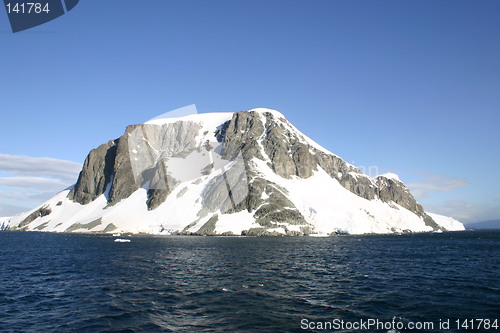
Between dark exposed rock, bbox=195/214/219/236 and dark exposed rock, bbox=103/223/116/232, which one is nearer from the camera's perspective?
dark exposed rock, bbox=195/214/219/236

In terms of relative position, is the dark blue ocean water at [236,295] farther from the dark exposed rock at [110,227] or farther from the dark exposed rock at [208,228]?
the dark exposed rock at [110,227]

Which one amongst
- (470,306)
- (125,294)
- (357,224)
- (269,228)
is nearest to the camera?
(470,306)

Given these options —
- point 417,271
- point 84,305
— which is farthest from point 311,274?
point 84,305

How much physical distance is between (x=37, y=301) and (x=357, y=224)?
6854 inches

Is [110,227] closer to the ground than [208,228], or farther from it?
closer to the ground

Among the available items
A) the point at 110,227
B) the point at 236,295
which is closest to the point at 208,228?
the point at 110,227

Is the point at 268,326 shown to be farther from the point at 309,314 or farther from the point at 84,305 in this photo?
the point at 84,305

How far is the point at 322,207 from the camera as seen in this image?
7407 inches

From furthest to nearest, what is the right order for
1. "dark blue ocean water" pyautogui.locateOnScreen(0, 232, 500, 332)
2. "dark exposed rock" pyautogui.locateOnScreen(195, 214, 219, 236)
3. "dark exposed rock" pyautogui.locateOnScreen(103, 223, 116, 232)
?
1. "dark exposed rock" pyautogui.locateOnScreen(103, 223, 116, 232)
2. "dark exposed rock" pyautogui.locateOnScreen(195, 214, 219, 236)
3. "dark blue ocean water" pyautogui.locateOnScreen(0, 232, 500, 332)

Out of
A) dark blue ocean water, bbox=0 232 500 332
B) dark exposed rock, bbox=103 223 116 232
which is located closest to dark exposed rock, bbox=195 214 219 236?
dark exposed rock, bbox=103 223 116 232

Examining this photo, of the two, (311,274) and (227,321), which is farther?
(311,274)

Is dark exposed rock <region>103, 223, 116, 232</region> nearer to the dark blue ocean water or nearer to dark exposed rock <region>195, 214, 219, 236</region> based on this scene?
dark exposed rock <region>195, 214, 219, 236</region>

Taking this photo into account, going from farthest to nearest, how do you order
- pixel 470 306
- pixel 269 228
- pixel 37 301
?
pixel 269 228 < pixel 37 301 < pixel 470 306

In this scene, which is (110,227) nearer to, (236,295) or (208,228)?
(208,228)
